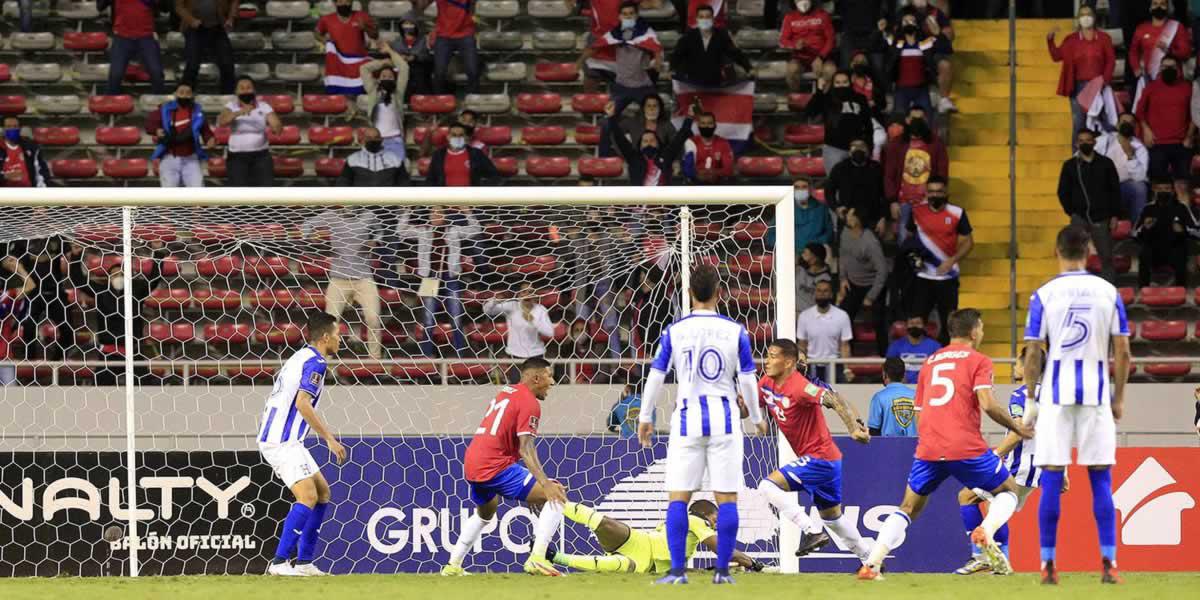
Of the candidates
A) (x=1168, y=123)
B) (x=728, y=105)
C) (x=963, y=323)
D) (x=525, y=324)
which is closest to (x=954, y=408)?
(x=963, y=323)

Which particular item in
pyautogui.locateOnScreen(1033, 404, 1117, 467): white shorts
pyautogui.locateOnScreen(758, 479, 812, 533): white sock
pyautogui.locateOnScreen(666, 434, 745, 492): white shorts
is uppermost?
pyautogui.locateOnScreen(1033, 404, 1117, 467): white shorts

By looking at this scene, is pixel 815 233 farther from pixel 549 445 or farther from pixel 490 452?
pixel 490 452

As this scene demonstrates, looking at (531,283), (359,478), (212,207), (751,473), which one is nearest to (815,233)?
(531,283)

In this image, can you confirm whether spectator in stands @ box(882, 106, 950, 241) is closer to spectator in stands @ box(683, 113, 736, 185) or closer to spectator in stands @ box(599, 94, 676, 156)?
spectator in stands @ box(683, 113, 736, 185)

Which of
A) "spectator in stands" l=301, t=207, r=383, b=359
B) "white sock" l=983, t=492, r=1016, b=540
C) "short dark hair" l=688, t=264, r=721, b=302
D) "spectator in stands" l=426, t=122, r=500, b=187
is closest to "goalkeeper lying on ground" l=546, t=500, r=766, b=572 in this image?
"white sock" l=983, t=492, r=1016, b=540

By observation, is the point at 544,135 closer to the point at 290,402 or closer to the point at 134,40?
the point at 134,40

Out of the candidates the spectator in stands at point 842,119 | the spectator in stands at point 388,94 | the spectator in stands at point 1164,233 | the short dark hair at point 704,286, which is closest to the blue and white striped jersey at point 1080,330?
the short dark hair at point 704,286

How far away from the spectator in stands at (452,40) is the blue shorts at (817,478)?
9.41 metres

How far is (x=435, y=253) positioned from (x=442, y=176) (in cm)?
309

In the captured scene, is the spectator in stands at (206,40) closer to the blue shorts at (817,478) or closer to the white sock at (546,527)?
the white sock at (546,527)

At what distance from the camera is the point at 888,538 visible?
1076cm

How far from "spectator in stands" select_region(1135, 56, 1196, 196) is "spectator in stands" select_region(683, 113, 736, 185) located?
4.42m

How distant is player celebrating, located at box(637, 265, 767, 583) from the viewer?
32.7 feet

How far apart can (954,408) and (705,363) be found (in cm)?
203
